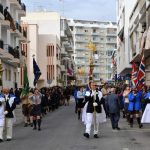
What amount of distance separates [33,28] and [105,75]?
311 feet

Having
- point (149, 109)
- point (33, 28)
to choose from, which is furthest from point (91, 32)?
point (149, 109)

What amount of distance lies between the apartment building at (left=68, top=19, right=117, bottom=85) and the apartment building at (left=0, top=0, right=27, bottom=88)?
353 feet

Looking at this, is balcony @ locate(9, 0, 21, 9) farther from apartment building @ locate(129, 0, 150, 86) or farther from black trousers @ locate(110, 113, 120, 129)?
black trousers @ locate(110, 113, 120, 129)

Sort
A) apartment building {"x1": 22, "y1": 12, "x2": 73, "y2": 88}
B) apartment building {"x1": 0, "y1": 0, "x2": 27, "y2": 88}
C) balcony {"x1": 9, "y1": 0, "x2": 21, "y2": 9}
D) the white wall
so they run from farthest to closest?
apartment building {"x1": 22, "y1": 12, "x2": 73, "y2": 88} → the white wall → balcony {"x1": 9, "y1": 0, "x2": 21, "y2": 9} → apartment building {"x1": 0, "y1": 0, "x2": 27, "y2": 88}

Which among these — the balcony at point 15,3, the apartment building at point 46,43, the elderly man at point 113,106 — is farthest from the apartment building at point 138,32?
the apartment building at point 46,43

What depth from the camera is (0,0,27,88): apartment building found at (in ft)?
156

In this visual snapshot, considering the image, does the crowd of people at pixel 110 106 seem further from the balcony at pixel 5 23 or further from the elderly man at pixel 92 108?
the balcony at pixel 5 23

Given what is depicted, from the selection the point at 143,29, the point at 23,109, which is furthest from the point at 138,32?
the point at 23,109

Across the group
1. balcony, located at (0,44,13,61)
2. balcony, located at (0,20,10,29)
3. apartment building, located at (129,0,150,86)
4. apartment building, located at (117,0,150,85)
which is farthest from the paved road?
balcony, located at (0,20,10,29)

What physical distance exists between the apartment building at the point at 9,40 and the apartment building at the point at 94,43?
10745cm

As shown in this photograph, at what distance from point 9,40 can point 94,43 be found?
127740 mm

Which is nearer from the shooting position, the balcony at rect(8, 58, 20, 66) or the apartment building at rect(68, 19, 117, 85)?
the balcony at rect(8, 58, 20, 66)

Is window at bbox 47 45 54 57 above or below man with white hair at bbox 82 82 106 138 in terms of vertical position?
above

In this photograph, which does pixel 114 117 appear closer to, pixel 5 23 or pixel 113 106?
pixel 113 106
